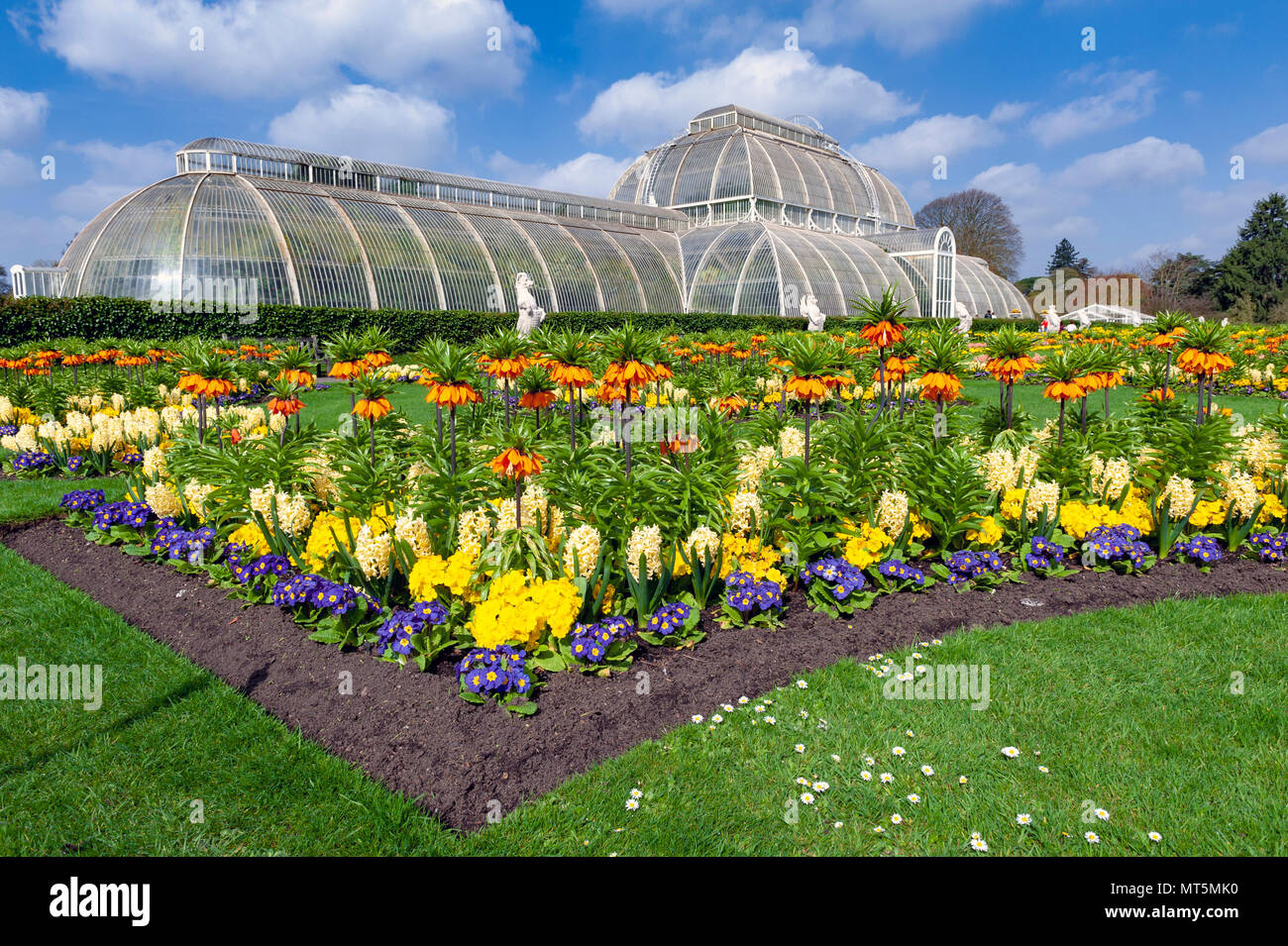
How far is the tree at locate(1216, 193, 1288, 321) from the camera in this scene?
46.9 meters

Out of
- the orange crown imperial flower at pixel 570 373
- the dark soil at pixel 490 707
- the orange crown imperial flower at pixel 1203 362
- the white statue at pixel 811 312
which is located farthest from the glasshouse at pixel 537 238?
the orange crown imperial flower at pixel 1203 362

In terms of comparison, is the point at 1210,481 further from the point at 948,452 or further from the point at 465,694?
the point at 465,694

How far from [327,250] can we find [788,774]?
2504 cm

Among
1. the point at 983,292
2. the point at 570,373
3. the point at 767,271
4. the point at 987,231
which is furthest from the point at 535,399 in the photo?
the point at 987,231

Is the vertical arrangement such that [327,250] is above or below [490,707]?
above

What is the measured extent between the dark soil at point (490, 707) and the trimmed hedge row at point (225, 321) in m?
12.0

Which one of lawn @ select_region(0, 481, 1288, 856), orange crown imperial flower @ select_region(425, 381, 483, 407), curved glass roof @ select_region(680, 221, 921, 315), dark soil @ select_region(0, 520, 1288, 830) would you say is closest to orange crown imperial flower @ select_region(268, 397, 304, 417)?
dark soil @ select_region(0, 520, 1288, 830)

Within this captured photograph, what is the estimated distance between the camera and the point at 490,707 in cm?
372

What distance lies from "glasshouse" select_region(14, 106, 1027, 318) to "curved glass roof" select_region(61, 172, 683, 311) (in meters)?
0.06

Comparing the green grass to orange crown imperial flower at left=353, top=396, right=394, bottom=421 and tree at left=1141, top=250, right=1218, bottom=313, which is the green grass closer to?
orange crown imperial flower at left=353, top=396, right=394, bottom=421

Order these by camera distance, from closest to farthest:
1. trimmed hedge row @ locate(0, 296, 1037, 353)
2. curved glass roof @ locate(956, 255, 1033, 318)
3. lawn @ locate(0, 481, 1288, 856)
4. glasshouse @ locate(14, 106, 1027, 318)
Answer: lawn @ locate(0, 481, 1288, 856) < trimmed hedge row @ locate(0, 296, 1037, 353) < glasshouse @ locate(14, 106, 1027, 318) < curved glass roof @ locate(956, 255, 1033, 318)

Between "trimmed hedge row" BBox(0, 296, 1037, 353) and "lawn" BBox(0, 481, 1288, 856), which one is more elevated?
"trimmed hedge row" BBox(0, 296, 1037, 353)

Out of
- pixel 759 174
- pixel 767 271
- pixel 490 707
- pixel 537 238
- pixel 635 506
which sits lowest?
pixel 490 707

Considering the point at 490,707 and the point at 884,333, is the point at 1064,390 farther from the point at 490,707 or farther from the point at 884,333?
the point at 490,707
